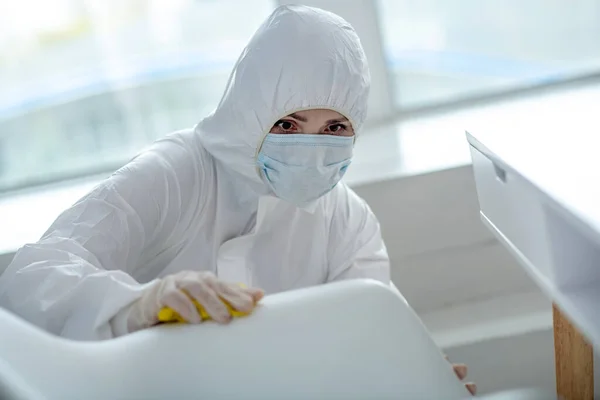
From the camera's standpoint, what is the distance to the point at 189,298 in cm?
94

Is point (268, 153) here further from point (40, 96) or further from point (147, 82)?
point (40, 96)

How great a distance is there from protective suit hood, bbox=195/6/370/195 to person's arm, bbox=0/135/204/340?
102mm

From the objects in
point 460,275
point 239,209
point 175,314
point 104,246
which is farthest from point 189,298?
point 460,275

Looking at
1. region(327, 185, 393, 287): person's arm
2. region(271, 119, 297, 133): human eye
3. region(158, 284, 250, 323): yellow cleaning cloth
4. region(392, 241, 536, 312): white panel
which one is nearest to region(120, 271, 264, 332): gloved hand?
region(158, 284, 250, 323): yellow cleaning cloth

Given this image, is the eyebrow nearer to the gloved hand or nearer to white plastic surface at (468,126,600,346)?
white plastic surface at (468,126,600,346)

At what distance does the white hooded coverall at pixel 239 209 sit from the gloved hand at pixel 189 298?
0.57 feet

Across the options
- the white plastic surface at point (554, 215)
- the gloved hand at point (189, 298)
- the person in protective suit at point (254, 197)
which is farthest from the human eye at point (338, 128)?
the gloved hand at point (189, 298)

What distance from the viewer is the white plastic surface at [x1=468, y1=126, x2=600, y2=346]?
2.92 feet

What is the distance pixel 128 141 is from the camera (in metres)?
2.46

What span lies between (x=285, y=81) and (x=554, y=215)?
0.59 m

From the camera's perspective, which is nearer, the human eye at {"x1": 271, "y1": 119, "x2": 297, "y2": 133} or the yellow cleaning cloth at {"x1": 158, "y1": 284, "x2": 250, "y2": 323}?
the yellow cleaning cloth at {"x1": 158, "y1": 284, "x2": 250, "y2": 323}

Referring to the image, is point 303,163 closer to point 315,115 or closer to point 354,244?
point 315,115

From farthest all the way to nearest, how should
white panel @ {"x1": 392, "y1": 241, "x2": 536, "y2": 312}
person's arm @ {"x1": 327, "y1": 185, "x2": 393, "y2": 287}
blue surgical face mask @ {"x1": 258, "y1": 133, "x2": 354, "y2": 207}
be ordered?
white panel @ {"x1": 392, "y1": 241, "x2": 536, "y2": 312} → person's arm @ {"x1": 327, "y1": 185, "x2": 393, "y2": 287} → blue surgical face mask @ {"x1": 258, "y1": 133, "x2": 354, "y2": 207}

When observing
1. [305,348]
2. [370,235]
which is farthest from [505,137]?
[305,348]
